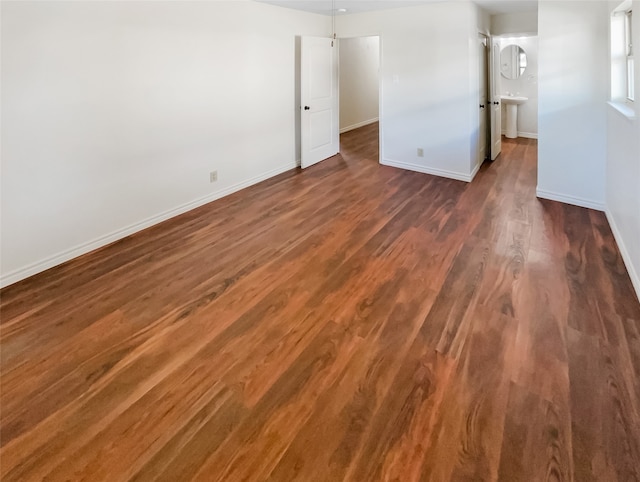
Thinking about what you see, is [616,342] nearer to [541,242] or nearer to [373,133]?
[541,242]

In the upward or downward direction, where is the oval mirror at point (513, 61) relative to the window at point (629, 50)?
upward

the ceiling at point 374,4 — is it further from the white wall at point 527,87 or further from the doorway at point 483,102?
the white wall at point 527,87

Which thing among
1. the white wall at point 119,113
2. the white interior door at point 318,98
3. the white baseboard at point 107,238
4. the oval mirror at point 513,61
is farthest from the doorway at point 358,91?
the white baseboard at point 107,238

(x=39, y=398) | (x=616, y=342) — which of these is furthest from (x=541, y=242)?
(x=39, y=398)

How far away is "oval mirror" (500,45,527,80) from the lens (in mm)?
7660

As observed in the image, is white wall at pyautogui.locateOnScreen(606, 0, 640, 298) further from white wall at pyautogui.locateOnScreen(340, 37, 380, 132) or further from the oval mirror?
white wall at pyautogui.locateOnScreen(340, 37, 380, 132)

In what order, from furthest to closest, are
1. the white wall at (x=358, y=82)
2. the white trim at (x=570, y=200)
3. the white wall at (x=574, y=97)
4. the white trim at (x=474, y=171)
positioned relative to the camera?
the white wall at (x=358, y=82) < the white trim at (x=474, y=171) < the white trim at (x=570, y=200) < the white wall at (x=574, y=97)

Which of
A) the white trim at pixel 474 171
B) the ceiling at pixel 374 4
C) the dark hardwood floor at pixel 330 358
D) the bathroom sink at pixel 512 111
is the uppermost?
the ceiling at pixel 374 4

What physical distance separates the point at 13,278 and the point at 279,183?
10.1ft

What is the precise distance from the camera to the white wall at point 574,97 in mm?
3670

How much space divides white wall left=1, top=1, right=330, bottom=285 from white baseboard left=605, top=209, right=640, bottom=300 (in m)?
3.96

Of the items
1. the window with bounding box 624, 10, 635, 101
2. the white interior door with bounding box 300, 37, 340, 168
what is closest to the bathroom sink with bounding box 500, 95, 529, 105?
the white interior door with bounding box 300, 37, 340, 168

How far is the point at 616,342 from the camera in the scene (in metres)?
2.08

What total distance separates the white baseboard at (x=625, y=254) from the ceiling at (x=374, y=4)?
9.82 ft
